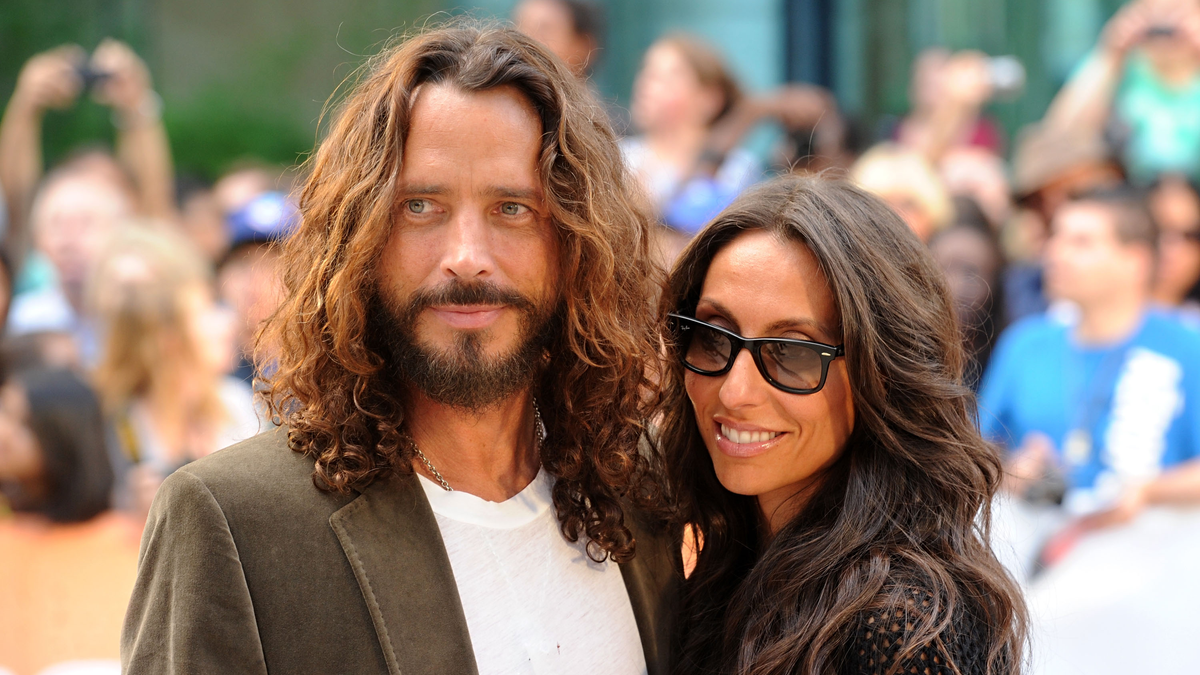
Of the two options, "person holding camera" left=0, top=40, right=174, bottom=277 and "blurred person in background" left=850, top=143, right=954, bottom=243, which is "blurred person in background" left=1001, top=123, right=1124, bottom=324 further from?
"person holding camera" left=0, top=40, right=174, bottom=277

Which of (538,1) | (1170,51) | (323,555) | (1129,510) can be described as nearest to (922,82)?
(1170,51)

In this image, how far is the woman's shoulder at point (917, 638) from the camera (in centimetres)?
187

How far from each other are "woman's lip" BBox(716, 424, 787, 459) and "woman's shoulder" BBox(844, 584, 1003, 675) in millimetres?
390

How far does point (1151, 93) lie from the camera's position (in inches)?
227

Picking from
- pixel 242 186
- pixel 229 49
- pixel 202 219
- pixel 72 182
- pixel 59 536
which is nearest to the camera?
pixel 59 536

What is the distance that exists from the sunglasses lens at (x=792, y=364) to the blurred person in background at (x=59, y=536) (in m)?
2.99

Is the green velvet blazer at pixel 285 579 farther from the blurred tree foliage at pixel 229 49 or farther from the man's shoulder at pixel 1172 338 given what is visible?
the blurred tree foliage at pixel 229 49

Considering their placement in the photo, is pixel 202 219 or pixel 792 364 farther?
pixel 202 219

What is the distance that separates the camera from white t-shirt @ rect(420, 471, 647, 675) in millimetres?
1978

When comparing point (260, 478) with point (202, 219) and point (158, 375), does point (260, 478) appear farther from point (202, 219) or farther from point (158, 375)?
point (202, 219)

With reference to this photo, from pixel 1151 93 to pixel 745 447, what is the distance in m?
4.67

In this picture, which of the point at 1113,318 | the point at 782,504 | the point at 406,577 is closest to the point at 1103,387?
the point at 1113,318

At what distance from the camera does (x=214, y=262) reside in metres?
6.23

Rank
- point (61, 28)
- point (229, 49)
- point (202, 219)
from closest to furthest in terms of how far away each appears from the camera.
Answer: point (202, 219)
point (61, 28)
point (229, 49)
